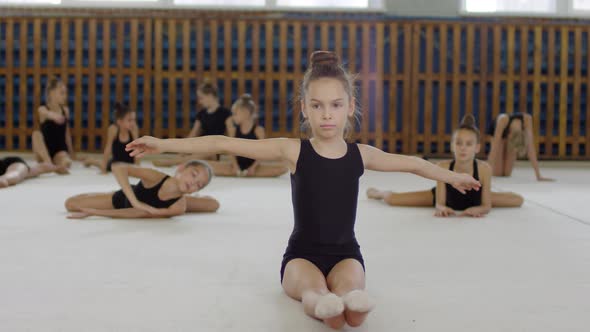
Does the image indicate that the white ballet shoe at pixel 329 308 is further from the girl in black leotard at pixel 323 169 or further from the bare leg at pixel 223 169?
the bare leg at pixel 223 169

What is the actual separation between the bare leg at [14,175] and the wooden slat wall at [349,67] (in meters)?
3.74

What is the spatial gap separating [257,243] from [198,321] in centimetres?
126

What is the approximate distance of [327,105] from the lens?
6.95ft

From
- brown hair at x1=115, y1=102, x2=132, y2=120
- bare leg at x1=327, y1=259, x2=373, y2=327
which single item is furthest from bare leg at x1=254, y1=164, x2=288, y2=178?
bare leg at x1=327, y1=259, x2=373, y2=327

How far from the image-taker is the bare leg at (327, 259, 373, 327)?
1695 millimetres

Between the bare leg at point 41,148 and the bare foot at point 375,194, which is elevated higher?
the bare leg at point 41,148

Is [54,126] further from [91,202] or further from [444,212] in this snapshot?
[444,212]

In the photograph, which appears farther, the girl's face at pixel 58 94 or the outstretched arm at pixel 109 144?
the girl's face at pixel 58 94

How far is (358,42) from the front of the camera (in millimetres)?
9695

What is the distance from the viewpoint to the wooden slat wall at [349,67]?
9.52 meters

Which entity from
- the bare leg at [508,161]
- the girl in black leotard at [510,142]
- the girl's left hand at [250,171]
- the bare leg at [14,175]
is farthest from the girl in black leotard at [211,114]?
the bare leg at [508,161]

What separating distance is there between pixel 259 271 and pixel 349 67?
289 inches

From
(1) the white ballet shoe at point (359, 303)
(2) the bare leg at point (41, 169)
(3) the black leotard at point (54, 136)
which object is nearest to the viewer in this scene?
(1) the white ballet shoe at point (359, 303)

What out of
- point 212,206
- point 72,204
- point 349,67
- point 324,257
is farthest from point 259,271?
point 349,67
